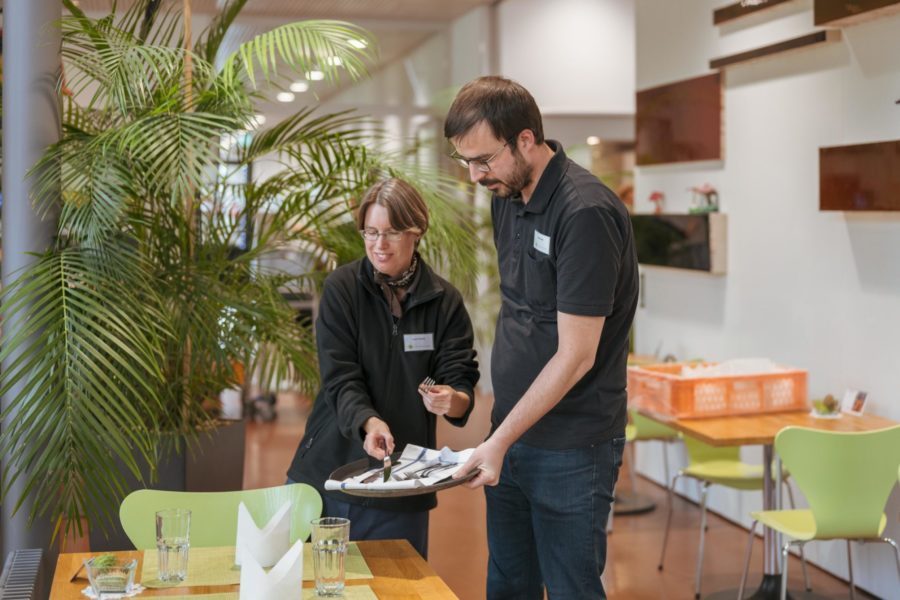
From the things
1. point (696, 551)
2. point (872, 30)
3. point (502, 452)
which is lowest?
point (696, 551)

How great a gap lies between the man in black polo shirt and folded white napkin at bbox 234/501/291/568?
16.6 inches

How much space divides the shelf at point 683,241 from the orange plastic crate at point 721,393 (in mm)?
1240

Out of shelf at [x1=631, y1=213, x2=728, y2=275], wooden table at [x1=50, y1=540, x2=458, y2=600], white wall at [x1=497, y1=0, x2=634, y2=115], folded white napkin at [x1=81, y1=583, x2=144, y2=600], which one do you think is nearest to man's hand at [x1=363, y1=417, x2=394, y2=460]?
wooden table at [x1=50, y1=540, x2=458, y2=600]

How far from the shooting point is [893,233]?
4.64 meters

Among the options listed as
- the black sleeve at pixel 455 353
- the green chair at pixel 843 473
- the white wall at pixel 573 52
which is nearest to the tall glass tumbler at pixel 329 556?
the black sleeve at pixel 455 353

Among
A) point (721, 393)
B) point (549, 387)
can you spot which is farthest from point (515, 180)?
point (721, 393)

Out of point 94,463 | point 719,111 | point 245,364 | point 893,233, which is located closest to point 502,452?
point 94,463

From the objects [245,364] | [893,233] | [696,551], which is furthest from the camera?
[696,551]

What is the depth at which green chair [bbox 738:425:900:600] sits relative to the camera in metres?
3.92

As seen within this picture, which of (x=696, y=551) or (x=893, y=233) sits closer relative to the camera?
(x=893, y=233)

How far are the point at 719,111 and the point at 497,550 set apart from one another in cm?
393

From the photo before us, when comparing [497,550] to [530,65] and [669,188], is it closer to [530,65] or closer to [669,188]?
[669,188]

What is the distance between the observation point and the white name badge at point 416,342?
115 inches

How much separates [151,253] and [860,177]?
9.53 feet
